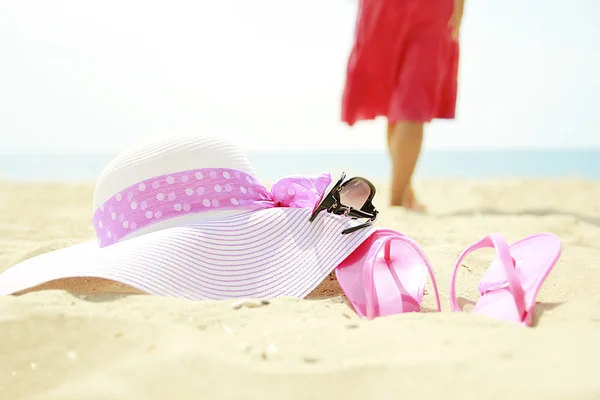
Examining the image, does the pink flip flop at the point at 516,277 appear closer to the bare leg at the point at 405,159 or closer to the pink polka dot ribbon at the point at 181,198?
the pink polka dot ribbon at the point at 181,198

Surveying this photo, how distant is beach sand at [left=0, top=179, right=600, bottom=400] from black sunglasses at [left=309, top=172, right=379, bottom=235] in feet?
0.77

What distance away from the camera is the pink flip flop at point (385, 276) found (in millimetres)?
1167

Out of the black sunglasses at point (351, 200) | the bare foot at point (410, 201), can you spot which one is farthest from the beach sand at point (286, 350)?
the bare foot at point (410, 201)

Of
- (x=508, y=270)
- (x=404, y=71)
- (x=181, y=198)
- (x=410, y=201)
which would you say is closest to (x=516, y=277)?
(x=508, y=270)

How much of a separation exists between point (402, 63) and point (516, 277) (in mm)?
2449

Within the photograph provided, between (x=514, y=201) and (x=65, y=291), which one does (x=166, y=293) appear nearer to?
(x=65, y=291)

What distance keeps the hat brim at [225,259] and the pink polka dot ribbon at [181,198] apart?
2.7 inches

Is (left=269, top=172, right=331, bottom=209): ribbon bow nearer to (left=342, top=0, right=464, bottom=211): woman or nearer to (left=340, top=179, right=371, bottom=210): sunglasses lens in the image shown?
(left=340, top=179, right=371, bottom=210): sunglasses lens

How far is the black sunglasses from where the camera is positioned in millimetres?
1441

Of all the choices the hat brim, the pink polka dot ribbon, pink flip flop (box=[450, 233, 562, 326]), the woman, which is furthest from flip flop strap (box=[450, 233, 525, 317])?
the woman

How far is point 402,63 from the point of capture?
3.34 metres

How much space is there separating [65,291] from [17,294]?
14 cm

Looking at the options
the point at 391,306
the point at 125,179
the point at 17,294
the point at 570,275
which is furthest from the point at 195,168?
the point at 570,275

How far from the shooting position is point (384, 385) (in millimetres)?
701
